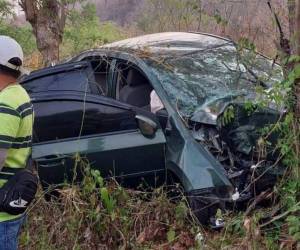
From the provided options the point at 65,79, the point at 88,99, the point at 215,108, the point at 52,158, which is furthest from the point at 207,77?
the point at 52,158

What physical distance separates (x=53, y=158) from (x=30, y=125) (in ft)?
6.10

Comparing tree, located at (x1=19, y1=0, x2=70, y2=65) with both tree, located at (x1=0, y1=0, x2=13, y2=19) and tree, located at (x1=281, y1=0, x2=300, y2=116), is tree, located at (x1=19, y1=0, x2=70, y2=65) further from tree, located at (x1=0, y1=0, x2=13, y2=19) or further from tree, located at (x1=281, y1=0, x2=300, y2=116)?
tree, located at (x1=281, y1=0, x2=300, y2=116)

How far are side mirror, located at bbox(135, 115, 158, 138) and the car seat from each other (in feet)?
1.88

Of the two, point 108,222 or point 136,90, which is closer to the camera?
point 108,222

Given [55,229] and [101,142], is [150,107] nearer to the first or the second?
[101,142]

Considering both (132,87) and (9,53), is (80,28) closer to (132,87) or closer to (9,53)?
(132,87)

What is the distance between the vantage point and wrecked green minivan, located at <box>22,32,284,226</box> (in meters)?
4.30

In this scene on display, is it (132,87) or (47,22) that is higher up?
(47,22)

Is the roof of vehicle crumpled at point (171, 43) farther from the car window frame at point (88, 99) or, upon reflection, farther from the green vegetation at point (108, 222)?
the green vegetation at point (108, 222)

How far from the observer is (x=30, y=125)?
296 cm

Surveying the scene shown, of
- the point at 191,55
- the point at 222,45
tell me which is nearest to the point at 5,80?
the point at 191,55

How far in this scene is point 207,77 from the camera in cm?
500

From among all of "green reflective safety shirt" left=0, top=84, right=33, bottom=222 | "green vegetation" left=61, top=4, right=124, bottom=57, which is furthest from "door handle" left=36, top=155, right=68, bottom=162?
"green vegetation" left=61, top=4, right=124, bottom=57

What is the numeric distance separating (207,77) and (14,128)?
2.49 meters
